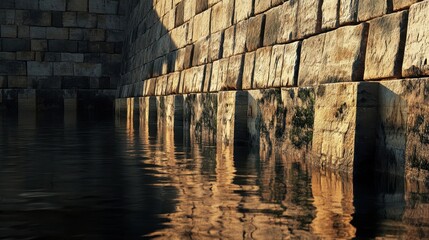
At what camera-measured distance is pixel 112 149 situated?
826 centimetres

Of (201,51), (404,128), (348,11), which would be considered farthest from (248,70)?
(404,128)

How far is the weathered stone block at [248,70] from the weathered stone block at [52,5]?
14.2m

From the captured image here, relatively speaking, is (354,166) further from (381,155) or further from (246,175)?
(246,175)

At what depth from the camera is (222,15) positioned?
10.3 m

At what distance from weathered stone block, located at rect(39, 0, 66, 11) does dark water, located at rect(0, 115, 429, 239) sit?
15518 mm

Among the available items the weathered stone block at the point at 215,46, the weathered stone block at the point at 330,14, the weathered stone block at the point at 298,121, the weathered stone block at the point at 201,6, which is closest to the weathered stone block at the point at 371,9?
the weathered stone block at the point at 330,14

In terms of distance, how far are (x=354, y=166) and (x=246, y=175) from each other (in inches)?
33.9

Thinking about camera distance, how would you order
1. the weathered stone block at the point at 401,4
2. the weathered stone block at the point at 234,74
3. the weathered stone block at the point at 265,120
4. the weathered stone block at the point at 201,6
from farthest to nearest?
the weathered stone block at the point at 201,6 < the weathered stone block at the point at 234,74 < the weathered stone block at the point at 265,120 < the weathered stone block at the point at 401,4

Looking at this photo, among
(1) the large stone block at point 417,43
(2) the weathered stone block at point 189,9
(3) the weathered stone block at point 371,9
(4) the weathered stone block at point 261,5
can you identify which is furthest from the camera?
(2) the weathered stone block at point 189,9

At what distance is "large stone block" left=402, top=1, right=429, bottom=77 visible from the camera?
15.6 ft

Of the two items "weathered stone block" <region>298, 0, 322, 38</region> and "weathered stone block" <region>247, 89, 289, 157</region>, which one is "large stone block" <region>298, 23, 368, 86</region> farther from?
"weathered stone block" <region>247, 89, 289, 157</region>

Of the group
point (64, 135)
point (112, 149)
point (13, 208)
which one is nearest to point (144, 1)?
point (64, 135)

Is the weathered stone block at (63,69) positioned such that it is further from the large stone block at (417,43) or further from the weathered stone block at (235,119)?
the large stone block at (417,43)

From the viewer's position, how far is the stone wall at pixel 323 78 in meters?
4.95
